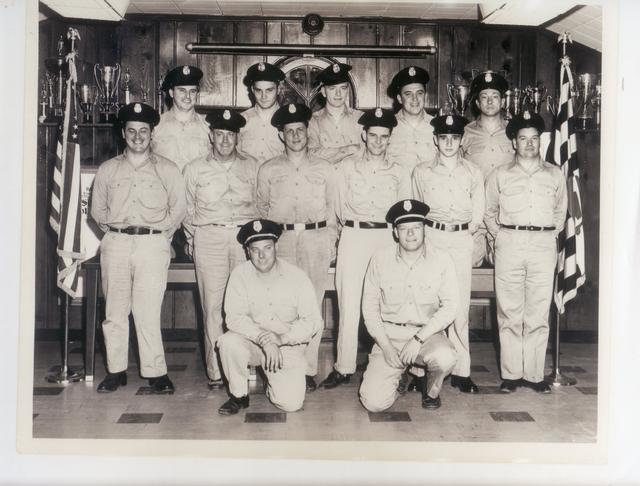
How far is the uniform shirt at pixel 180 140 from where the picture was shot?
4.66m

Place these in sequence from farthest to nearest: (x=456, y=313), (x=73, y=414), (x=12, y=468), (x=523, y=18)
A: (x=523, y=18)
(x=456, y=313)
(x=73, y=414)
(x=12, y=468)

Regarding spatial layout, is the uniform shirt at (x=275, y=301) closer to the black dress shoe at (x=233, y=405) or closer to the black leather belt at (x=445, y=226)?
the black dress shoe at (x=233, y=405)

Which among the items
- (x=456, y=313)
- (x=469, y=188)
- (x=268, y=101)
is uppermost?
(x=268, y=101)

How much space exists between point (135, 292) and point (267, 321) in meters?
0.85

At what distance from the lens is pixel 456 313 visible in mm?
4184

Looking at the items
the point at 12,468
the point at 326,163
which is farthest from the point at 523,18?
the point at 12,468

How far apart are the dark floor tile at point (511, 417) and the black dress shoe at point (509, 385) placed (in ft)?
1.17

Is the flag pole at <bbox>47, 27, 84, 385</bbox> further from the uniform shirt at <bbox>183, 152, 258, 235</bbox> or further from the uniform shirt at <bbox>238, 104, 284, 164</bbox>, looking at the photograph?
the uniform shirt at <bbox>238, 104, 284, 164</bbox>

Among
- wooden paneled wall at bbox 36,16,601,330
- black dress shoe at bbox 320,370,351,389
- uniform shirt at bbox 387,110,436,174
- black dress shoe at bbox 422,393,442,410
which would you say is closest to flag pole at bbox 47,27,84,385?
wooden paneled wall at bbox 36,16,601,330

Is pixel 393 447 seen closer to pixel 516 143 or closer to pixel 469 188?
pixel 469 188

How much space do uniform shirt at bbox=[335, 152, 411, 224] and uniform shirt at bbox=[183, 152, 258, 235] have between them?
1.80ft

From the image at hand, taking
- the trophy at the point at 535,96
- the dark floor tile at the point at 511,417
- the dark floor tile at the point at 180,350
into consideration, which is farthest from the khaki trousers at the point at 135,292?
the trophy at the point at 535,96

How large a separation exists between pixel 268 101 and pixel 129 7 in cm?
151

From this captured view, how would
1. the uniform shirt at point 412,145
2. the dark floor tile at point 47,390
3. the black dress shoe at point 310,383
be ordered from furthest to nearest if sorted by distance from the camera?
the uniform shirt at point 412,145
the black dress shoe at point 310,383
the dark floor tile at point 47,390
